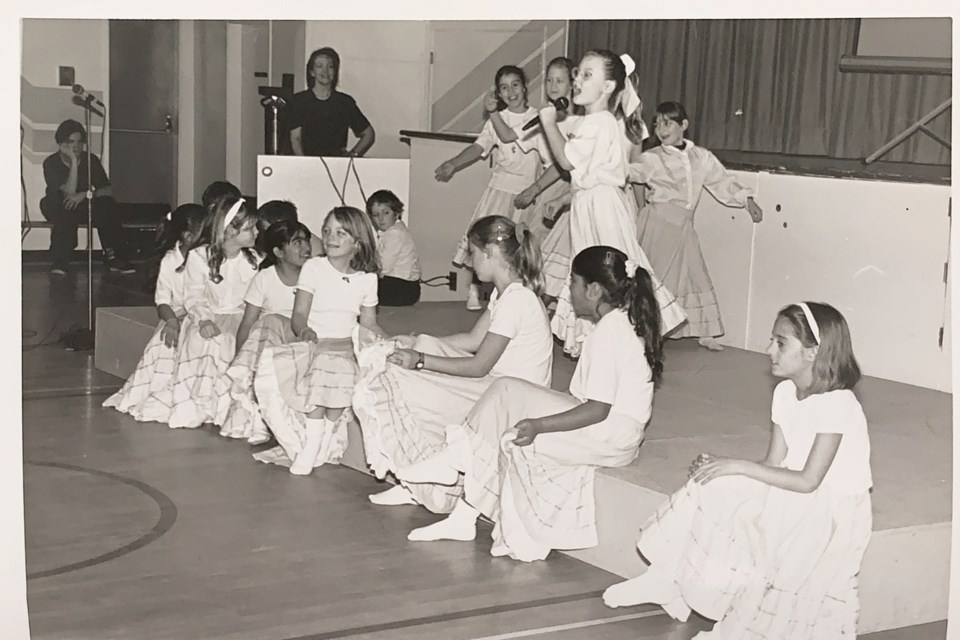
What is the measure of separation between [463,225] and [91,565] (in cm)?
463

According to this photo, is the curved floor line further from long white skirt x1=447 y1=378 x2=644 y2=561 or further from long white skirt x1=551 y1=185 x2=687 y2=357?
long white skirt x1=551 y1=185 x2=687 y2=357

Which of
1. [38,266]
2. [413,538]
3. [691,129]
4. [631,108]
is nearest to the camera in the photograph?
[413,538]

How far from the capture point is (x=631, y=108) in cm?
559

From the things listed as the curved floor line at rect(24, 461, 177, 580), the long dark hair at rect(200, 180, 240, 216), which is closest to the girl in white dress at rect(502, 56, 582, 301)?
the long dark hair at rect(200, 180, 240, 216)

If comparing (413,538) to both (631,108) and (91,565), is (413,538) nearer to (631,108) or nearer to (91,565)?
(91,565)

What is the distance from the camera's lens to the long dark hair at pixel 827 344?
3.33 meters

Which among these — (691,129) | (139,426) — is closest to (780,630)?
(139,426)

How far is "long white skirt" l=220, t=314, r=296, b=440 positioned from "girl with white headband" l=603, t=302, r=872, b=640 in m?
2.55

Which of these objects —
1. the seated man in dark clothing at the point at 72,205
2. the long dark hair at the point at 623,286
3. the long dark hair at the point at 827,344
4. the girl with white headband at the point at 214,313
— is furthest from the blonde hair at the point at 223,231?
the seated man in dark clothing at the point at 72,205

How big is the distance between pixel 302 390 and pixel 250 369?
463 mm

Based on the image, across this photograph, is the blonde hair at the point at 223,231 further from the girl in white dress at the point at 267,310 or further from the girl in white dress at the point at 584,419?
the girl in white dress at the point at 584,419

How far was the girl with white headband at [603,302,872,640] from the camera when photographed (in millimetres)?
3348

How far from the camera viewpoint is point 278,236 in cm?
571

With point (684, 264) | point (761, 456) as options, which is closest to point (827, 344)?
point (761, 456)
